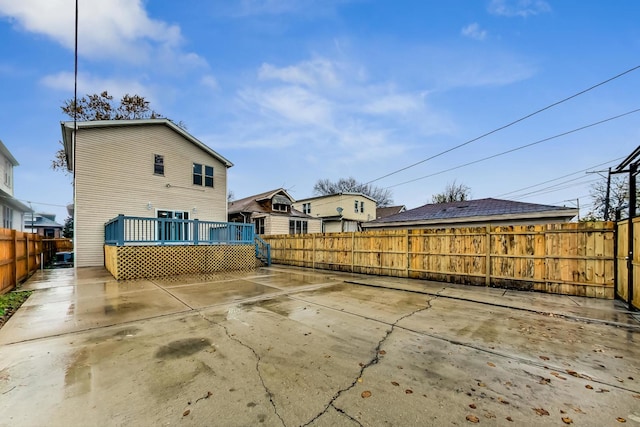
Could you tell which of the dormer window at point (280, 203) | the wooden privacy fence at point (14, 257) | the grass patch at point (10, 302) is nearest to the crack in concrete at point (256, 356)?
the grass patch at point (10, 302)

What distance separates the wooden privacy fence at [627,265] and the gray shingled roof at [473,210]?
7.42 meters

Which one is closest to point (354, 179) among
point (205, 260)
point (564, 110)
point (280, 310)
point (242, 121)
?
point (242, 121)

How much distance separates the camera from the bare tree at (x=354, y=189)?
45.7 metres

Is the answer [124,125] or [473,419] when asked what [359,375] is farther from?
[124,125]

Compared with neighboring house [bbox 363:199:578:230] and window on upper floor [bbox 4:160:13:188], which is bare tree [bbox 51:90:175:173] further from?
neighboring house [bbox 363:199:578:230]

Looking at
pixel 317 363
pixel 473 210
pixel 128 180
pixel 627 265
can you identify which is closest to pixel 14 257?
pixel 128 180

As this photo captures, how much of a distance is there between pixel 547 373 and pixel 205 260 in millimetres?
10292

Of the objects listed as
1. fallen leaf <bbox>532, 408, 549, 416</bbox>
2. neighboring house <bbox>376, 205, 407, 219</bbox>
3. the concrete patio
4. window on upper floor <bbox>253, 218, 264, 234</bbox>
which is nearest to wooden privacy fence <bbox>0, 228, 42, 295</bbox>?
the concrete patio

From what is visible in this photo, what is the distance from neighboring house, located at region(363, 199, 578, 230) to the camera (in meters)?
12.6

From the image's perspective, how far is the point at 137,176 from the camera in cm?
1322

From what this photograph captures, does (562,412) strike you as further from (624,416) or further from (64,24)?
(64,24)

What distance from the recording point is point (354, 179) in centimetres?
4581

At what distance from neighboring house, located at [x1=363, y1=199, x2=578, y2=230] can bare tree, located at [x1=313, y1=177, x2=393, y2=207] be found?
2731 cm

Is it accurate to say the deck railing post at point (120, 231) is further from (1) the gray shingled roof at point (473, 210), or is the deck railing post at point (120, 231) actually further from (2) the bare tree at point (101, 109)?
(2) the bare tree at point (101, 109)
